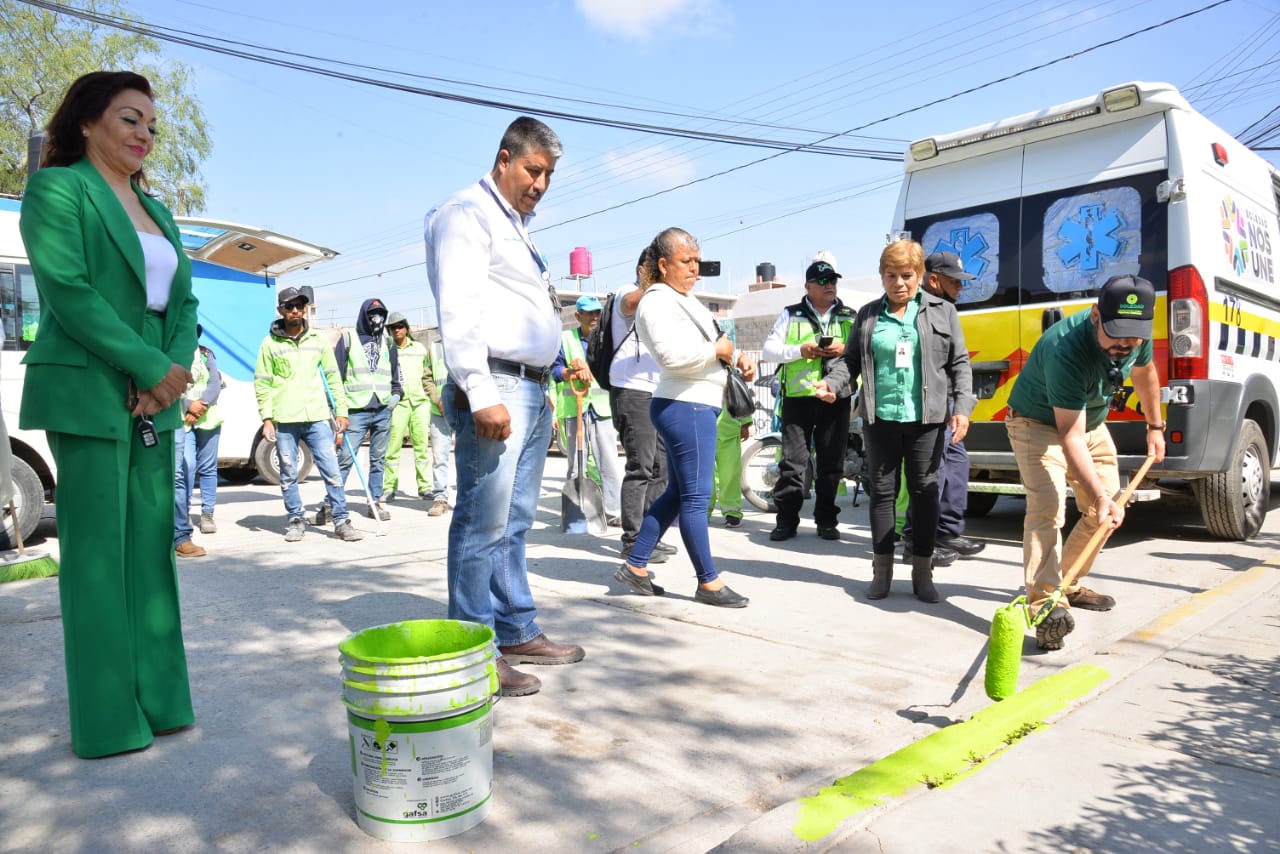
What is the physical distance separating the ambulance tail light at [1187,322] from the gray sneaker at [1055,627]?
109 inches

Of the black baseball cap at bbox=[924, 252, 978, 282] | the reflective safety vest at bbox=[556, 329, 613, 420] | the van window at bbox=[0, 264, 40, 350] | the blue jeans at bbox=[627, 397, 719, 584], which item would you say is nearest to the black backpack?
the reflective safety vest at bbox=[556, 329, 613, 420]

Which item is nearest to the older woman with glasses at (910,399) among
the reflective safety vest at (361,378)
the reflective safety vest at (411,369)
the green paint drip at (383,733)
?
the green paint drip at (383,733)

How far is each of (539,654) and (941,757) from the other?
5.25ft

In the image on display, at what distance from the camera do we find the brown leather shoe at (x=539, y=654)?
3.71m

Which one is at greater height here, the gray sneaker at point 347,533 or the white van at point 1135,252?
the white van at point 1135,252

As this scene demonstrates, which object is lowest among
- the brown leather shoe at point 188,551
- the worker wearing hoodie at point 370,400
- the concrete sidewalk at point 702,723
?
the concrete sidewalk at point 702,723

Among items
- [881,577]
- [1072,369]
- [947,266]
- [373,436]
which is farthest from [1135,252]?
[373,436]

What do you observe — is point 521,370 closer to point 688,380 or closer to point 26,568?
point 688,380

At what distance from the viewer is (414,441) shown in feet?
30.9

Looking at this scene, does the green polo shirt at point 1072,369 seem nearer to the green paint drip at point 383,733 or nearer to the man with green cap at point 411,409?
the green paint drip at point 383,733

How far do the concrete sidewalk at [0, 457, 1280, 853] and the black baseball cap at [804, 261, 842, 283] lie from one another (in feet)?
7.77

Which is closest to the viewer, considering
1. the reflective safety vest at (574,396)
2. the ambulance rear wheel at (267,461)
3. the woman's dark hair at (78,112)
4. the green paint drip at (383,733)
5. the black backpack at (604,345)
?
the green paint drip at (383,733)

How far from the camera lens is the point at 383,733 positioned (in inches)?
→ 88.3

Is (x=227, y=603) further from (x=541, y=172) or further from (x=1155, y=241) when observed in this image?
(x=1155, y=241)
